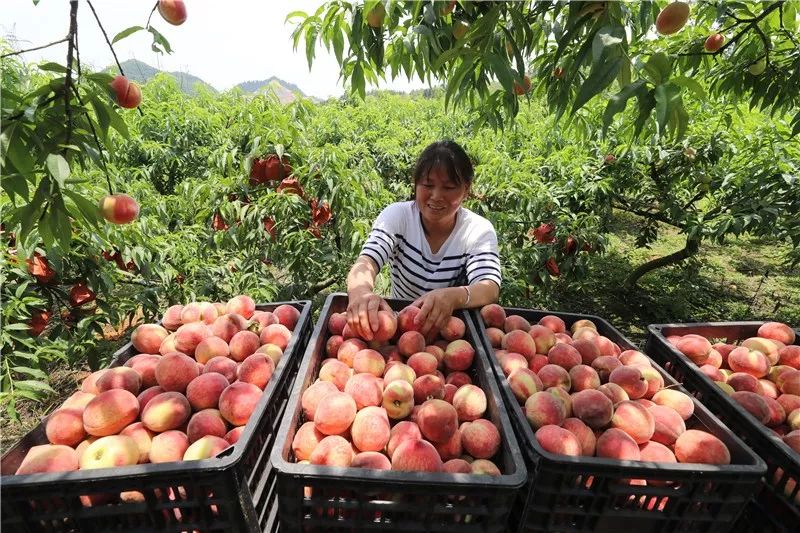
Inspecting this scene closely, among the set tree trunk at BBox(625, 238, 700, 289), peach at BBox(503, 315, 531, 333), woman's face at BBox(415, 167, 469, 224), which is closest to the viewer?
peach at BBox(503, 315, 531, 333)

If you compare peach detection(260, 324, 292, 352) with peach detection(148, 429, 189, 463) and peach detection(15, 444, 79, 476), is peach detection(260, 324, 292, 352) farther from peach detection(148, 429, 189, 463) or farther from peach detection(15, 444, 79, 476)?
peach detection(15, 444, 79, 476)

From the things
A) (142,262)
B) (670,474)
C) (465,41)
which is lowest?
(142,262)

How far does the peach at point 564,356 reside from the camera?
1597mm

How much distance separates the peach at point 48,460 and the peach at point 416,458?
0.85 meters

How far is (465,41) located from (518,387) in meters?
1.16

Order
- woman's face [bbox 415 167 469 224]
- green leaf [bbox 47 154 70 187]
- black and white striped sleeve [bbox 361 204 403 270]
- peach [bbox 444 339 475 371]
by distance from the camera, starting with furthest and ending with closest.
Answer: black and white striped sleeve [bbox 361 204 403 270] → woman's face [bbox 415 167 469 224] → peach [bbox 444 339 475 371] → green leaf [bbox 47 154 70 187]

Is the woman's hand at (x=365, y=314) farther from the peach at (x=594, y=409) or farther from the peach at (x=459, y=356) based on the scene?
the peach at (x=594, y=409)

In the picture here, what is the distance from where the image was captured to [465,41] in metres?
1.27

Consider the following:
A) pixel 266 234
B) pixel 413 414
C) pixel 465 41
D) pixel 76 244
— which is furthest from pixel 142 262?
pixel 465 41

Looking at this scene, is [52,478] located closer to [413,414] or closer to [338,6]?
[413,414]

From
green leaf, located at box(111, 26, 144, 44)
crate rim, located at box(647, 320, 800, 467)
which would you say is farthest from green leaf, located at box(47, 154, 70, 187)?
crate rim, located at box(647, 320, 800, 467)

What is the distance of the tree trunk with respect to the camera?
4.71 metres

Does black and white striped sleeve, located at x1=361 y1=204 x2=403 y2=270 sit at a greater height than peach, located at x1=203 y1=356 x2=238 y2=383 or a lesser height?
greater

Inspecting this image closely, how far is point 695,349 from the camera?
1730 mm
